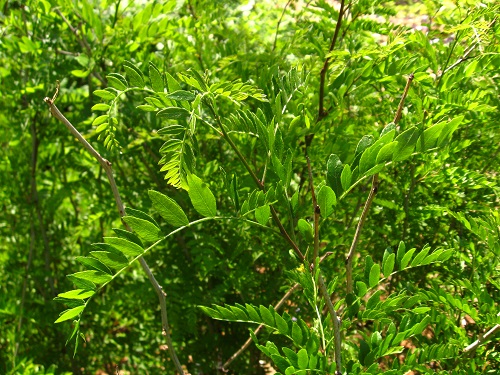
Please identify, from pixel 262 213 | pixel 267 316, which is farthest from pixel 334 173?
pixel 267 316

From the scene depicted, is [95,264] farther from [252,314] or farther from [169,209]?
[252,314]

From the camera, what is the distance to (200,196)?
0.94 metres

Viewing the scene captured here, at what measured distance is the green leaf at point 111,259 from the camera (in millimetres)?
917

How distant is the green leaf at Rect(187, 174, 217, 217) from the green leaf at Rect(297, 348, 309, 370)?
0.25m

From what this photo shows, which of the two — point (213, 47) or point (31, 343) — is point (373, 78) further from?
point (31, 343)

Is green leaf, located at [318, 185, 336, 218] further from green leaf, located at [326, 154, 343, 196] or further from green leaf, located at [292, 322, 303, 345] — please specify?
green leaf, located at [292, 322, 303, 345]

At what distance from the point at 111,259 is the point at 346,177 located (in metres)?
0.38

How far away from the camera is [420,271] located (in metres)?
1.69

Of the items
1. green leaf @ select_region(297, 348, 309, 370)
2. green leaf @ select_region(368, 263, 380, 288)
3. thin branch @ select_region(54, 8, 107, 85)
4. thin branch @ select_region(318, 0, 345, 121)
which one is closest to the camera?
green leaf @ select_region(297, 348, 309, 370)

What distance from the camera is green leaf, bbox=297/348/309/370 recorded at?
0.87 metres

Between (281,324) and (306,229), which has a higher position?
(306,229)

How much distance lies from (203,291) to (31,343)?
2.47 feet

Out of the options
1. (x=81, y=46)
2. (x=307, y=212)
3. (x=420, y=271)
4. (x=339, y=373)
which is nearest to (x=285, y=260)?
(x=307, y=212)

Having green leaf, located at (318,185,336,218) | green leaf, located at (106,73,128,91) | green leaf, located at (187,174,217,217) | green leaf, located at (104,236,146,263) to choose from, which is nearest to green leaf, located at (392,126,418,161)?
green leaf, located at (318,185,336,218)
